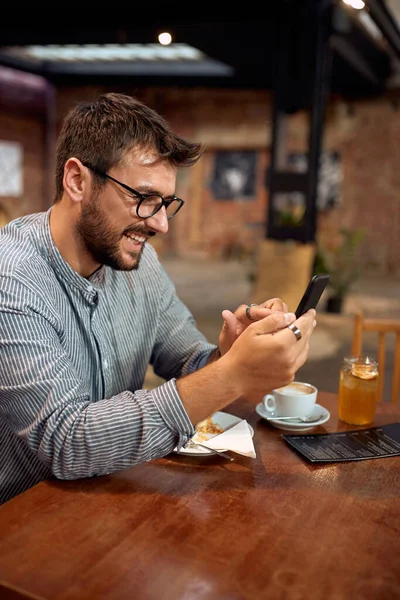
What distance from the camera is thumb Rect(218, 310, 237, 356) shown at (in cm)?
129

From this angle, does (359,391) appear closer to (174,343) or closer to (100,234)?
(174,343)

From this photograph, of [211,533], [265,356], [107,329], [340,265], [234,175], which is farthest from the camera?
[234,175]

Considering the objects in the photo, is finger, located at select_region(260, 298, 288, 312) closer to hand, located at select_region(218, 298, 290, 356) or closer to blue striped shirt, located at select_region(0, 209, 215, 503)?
hand, located at select_region(218, 298, 290, 356)

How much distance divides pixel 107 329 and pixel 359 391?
2.02 ft

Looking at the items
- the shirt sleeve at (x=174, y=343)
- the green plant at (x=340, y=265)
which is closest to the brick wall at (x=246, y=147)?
the green plant at (x=340, y=265)

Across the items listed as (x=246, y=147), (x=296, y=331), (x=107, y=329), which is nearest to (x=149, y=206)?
(x=107, y=329)

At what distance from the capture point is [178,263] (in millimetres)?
9945

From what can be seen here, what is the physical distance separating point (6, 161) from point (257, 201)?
4.51m

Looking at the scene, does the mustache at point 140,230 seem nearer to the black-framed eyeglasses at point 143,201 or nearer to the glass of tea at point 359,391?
the black-framed eyeglasses at point 143,201

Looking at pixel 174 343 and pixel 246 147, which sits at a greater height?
pixel 246 147

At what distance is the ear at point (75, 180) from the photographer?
1.25m

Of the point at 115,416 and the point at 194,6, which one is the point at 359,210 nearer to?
the point at 194,6

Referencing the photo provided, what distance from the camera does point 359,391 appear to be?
1.34m

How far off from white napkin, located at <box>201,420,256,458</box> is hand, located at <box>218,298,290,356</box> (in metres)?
0.22
